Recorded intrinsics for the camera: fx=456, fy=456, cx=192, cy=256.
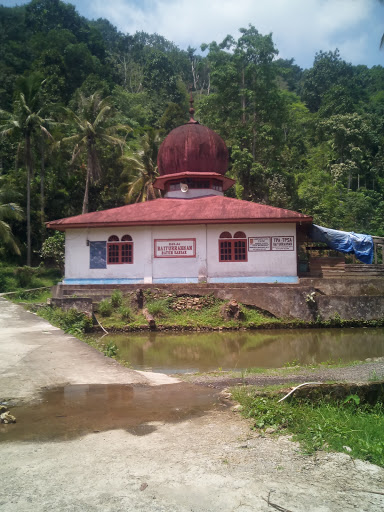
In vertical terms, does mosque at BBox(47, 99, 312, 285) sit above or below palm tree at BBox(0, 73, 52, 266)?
below

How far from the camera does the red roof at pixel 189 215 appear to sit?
58.3 feet

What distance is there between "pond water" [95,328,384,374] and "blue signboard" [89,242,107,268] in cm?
495

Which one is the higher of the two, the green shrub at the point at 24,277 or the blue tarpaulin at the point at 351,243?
the blue tarpaulin at the point at 351,243

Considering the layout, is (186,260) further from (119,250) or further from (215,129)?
(215,129)

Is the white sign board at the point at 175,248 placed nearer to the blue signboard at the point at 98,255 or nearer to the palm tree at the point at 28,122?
the blue signboard at the point at 98,255

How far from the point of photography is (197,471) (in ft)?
11.3

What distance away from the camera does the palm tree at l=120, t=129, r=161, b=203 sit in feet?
102

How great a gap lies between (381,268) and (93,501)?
16.2 metres

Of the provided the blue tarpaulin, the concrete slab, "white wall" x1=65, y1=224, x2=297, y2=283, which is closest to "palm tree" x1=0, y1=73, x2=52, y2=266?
"white wall" x1=65, y1=224, x2=297, y2=283

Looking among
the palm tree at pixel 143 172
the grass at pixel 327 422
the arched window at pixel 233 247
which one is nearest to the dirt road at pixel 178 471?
the grass at pixel 327 422

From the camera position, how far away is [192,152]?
21.6 meters

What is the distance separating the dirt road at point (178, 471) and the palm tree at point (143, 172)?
26.8 m

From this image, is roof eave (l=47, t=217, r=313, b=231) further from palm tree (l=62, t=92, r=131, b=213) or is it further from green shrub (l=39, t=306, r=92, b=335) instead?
palm tree (l=62, t=92, r=131, b=213)

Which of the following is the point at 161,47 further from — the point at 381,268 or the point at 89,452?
the point at 89,452
